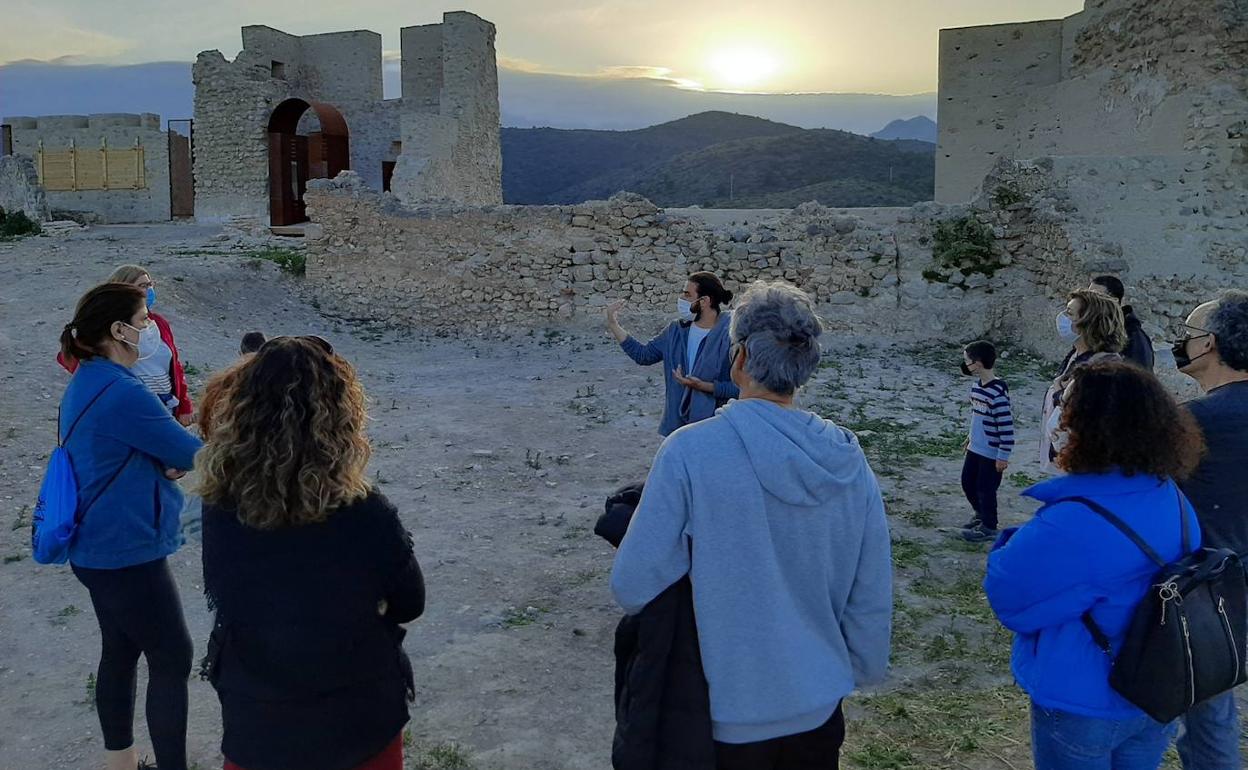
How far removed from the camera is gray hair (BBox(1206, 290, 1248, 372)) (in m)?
3.04

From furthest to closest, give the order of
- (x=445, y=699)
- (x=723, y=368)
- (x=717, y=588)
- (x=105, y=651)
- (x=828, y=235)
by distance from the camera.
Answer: (x=828, y=235) → (x=723, y=368) → (x=445, y=699) → (x=105, y=651) → (x=717, y=588)

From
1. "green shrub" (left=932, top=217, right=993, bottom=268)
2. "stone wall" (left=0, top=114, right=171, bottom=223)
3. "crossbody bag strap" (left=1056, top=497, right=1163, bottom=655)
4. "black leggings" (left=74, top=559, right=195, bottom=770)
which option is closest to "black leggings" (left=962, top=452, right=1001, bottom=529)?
"crossbody bag strap" (left=1056, top=497, right=1163, bottom=655)

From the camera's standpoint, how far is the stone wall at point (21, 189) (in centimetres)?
2198

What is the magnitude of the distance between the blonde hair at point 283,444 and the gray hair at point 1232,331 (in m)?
2.65

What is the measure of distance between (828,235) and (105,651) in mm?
11317

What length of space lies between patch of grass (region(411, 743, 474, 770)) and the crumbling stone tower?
15.8 m

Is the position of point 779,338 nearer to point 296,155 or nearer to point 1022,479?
point 1022,479

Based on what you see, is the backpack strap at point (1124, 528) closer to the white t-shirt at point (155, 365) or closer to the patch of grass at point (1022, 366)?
the white t-shirt at point (155, 365)

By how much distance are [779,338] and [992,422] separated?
373cm

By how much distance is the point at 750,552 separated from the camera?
7.07ft

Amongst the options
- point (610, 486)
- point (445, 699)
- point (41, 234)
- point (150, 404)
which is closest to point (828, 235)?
point (610, 486)

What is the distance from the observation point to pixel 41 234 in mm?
19672

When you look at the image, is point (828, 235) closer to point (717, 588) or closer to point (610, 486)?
point (610, 486)

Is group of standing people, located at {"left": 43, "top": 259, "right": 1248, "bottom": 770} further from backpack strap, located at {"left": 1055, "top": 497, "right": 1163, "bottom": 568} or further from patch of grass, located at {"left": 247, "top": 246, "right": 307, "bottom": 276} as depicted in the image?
patch of grass, located at {"left": 247, "top": 246, "right": 307, "bottom": 276}
